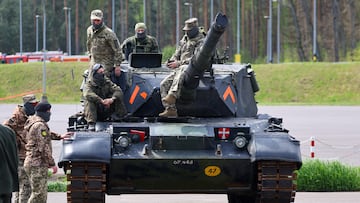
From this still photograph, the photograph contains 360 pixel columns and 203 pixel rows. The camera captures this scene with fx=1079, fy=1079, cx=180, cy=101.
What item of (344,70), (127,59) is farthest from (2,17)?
(127,59)

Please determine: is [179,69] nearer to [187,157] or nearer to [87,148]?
[187,157]

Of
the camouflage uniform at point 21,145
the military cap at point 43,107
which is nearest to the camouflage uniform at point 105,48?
the camouflage uniform at point 21,145

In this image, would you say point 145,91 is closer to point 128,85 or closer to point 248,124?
point 128,85

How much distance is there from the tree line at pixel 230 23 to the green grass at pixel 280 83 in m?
17.9

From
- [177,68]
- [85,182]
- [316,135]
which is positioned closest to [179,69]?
[177,68]

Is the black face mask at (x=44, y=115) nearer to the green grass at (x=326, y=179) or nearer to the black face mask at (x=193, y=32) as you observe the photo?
the black face mask at (x=193, y=32)

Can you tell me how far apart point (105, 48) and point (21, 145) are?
2.19m

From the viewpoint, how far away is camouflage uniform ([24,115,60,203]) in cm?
1361

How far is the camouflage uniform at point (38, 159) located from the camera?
1361 cm

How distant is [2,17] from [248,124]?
3190 inches

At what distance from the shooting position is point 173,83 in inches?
582

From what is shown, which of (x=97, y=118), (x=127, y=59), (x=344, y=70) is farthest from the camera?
(x=344, y=70)

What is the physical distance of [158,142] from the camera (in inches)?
540

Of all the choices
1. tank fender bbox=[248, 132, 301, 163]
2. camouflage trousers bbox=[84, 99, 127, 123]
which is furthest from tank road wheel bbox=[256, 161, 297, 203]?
camouflage trousers bbox=[84, 99, 127, 123]
